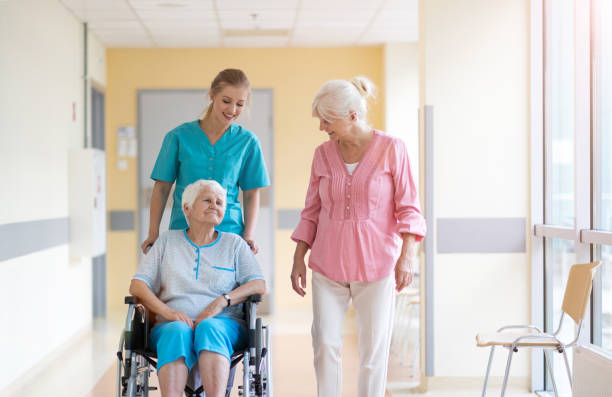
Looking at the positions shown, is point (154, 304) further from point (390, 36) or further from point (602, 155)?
point (390, 36)

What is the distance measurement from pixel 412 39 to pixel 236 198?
4.35 metres

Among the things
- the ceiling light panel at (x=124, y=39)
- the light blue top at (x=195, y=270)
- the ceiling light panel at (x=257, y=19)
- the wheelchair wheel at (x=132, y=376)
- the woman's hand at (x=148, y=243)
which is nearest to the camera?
the wheelchair wheel at (x=132, y=376)

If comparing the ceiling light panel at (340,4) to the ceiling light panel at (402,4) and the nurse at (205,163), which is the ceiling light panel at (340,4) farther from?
the nurse at (205,163)

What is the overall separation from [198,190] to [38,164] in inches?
93.7

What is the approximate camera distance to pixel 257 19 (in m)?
6.02

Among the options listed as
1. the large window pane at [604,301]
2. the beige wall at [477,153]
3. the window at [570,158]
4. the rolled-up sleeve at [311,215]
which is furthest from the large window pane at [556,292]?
the rolled-up sleeve at [311,215]

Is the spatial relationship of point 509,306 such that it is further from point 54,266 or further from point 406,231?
point 54,266

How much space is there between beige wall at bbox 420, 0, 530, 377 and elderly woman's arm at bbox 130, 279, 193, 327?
1.90 m

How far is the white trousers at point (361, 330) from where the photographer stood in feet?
8.20

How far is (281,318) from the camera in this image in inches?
262

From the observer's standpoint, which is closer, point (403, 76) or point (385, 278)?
point (385, 278)

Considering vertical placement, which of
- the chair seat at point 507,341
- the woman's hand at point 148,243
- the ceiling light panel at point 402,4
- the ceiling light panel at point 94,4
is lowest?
the chair seat at point 507,341

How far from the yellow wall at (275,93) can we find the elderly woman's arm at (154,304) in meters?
4.51

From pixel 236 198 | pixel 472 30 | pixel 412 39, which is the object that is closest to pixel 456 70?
pixel 472 30
